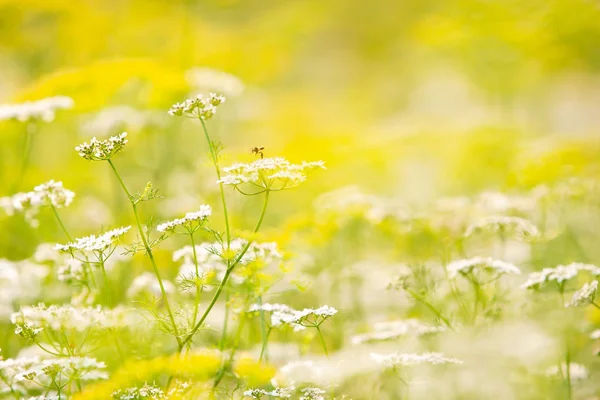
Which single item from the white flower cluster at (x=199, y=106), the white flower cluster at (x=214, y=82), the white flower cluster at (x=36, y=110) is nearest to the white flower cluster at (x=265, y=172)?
the white flower cluster at (x=199, y=106)

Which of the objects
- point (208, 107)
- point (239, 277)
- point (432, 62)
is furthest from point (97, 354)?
point (432, 62)

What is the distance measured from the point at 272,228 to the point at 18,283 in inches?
90.4

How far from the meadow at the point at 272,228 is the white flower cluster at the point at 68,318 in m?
0.01

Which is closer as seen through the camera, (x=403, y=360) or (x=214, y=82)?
(x=403, y=360)

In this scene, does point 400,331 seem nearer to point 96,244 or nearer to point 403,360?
point 403,360

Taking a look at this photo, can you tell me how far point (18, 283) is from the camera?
11.0ft

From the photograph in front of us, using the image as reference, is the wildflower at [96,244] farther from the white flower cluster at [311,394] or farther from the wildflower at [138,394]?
the white flower cluster at [311,394]

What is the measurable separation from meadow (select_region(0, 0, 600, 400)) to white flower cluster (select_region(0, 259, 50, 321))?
0.02m

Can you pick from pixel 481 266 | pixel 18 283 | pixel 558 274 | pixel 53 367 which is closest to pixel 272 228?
pixel 18 283

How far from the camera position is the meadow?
2488mm

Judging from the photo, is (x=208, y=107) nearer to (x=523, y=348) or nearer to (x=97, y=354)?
(x=97, y=354)

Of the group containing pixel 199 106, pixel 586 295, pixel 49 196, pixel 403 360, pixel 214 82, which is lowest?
pixel 403 360

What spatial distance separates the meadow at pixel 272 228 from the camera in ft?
Answer: 8.16

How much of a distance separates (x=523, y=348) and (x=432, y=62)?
15.2 metres
